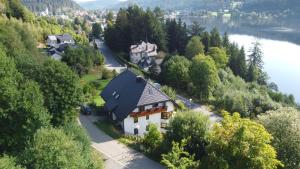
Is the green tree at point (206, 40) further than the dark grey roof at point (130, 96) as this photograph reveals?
Yes

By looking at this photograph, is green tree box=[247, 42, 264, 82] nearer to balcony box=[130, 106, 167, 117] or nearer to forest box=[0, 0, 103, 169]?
balcony box=[130, 106, 167, 117]

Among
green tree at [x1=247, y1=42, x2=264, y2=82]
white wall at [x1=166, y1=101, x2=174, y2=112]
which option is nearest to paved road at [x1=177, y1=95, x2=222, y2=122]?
white wall at [x1=166, y1=101, x2=174, y2=112]

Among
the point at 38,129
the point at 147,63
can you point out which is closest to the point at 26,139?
the point at 38,129

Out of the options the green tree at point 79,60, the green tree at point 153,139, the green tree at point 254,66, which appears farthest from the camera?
the green tree at point 254,66

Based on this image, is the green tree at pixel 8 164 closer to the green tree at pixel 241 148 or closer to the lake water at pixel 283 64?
the green tree at pixel 241 148

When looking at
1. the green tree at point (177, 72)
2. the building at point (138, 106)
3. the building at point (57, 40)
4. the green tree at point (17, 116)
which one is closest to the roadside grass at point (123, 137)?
the building at point (138, 106)

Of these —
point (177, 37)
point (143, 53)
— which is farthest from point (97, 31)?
point (143, 53)
